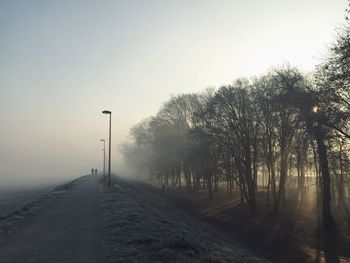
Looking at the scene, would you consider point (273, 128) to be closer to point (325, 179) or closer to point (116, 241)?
point (325, 179)

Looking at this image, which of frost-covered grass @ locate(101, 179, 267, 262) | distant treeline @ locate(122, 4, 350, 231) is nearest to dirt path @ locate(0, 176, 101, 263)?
frost-covered grass @ locate(101, 179, 267, 262)

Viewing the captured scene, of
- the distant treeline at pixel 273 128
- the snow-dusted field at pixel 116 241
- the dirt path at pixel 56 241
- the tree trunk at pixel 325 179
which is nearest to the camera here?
the dirt path at pixel 56 241

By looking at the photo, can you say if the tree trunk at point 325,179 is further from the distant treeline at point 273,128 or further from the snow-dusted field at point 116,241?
the snow-dusted field at point 116,241

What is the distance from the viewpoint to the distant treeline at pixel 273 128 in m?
22.3

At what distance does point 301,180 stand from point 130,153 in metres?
82.4

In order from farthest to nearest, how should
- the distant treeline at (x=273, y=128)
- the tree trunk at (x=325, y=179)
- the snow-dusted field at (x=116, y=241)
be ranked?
1. the tree trunk at (x=325, y=179)
2. the distant treeline at (x=273, y=128)
3. the snow-dusted field at (x=116, y=241)

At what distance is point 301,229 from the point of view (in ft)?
90.8

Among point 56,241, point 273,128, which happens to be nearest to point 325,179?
point 273,128

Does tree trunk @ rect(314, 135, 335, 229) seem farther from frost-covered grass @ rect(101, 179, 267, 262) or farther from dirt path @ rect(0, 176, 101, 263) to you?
dirt path @ rect(0, 176, 101, 263)

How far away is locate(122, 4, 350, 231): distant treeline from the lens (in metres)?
22.3

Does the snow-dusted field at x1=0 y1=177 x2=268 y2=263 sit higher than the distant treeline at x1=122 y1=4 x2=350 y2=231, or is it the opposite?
the distant treeline at x1=122 y1=4 x2=350 y2=231

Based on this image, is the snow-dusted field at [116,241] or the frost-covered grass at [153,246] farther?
the snow-dusted field at [116,241]

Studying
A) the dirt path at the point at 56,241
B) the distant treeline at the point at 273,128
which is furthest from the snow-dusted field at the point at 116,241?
the distant treeline at the point at 273,128

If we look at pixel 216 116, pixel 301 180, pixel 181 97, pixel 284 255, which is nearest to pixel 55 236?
pixel 284 255
